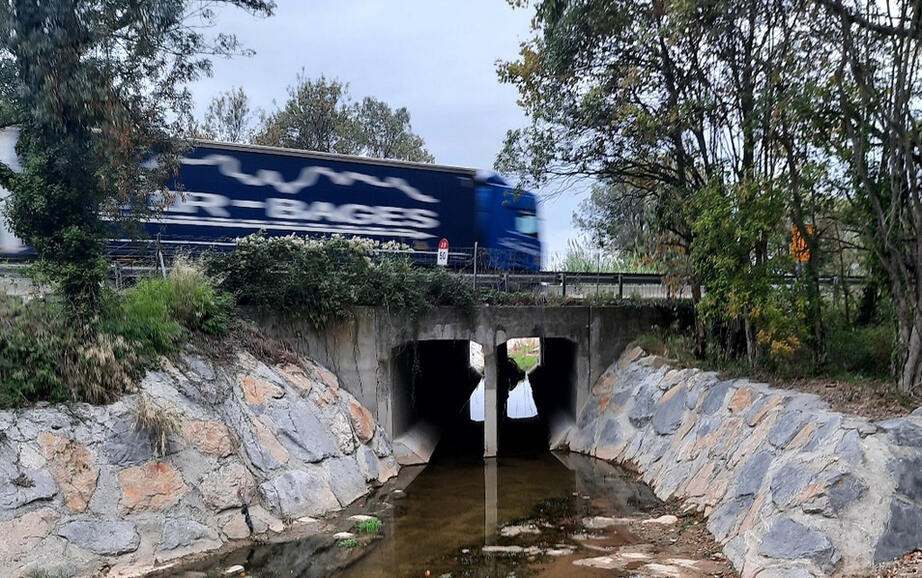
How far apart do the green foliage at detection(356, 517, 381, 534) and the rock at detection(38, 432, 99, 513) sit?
3.75 m

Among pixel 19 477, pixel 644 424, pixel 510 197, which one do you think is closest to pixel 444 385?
pixel 510 197

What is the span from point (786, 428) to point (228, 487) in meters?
7.92

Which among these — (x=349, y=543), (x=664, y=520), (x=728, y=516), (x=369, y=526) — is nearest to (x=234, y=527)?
(x=349, y=543)

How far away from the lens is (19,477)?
7727 mm

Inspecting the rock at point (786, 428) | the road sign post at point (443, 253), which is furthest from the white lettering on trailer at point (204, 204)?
the rock at point (786, 428)

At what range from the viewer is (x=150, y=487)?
8.66 meters

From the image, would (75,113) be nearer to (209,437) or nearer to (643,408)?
(209,437)

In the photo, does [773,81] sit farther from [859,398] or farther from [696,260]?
[859,398]

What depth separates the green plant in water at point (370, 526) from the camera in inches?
390

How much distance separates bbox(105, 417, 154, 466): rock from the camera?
340 inches

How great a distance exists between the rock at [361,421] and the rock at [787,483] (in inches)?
306

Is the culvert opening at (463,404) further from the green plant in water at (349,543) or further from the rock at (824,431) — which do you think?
the rock at (824,431)

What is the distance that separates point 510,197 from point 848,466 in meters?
13.7

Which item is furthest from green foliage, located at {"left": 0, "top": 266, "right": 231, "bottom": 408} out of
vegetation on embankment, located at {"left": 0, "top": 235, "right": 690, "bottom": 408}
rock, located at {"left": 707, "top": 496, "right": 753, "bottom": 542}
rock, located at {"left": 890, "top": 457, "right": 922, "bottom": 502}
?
rock, located at {"left": 890, "top": 457, "right": 922, "bottom": 502}
